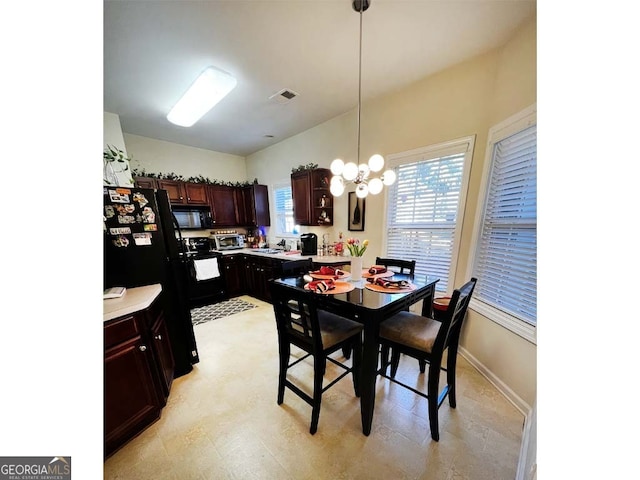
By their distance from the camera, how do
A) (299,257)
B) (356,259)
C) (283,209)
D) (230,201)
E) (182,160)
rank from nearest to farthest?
(356,259)
(299,257)
(182,160)
(283,209)
(230,201)

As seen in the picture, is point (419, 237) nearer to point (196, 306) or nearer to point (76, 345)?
point (76, 345)

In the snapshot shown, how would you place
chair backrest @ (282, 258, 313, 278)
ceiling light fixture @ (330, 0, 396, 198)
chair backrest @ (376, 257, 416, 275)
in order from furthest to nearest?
1. chair backrest @ (376, 257, 416, 275)
2. chair backrest @ (282, 258, 313, 278)
3. ceiling light fixture @ (330, 0, 396, 198)

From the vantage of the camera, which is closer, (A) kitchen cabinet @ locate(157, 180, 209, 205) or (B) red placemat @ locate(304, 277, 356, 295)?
(B) red placemat @ locate(304, 277, 356, 295)

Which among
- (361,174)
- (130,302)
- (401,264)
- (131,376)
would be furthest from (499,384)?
(130,302)

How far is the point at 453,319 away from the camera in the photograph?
1292 millimetres

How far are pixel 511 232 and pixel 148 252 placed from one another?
3.07 m

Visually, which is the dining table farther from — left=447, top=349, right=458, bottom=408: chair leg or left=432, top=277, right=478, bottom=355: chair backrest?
left=447, top=349, right=458, bottom=408: chair leg

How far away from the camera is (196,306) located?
351cm

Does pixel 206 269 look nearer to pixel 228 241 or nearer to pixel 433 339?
pixel 228 241

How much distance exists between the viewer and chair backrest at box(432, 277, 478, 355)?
120cm

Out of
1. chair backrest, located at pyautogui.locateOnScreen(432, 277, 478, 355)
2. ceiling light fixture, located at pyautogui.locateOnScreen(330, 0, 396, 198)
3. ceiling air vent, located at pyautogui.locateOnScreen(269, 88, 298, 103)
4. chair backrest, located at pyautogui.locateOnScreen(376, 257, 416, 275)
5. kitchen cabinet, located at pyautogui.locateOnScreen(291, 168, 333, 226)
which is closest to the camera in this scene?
chair backrest, located at pyautogui.locateOnScreen(432, 277, 478, 355)

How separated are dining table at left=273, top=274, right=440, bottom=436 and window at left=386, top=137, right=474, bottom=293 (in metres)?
0.92

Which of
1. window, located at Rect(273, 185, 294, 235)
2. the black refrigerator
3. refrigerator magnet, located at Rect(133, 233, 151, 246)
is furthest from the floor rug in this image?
refrigerator magnet, located at Rect(133, 233, 151, 246)
